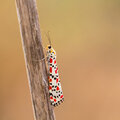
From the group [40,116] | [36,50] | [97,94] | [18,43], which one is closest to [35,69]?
[36,50]

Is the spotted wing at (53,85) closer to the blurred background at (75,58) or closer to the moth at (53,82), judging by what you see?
the moth at (53,82)

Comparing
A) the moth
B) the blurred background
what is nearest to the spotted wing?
the moth

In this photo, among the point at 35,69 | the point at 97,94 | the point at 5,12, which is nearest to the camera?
the point at 35,69

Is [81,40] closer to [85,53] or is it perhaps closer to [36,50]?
[85,53]

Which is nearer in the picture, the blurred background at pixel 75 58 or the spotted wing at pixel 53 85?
the spotted wing at pixel 53 85

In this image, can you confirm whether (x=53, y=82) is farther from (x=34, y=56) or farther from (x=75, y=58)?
(x=75, y=58)

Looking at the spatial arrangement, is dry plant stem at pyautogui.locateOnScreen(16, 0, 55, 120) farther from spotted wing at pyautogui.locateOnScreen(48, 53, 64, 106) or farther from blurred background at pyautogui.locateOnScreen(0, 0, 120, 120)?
blurred background at pyautogui.locateOnScreen(0, 0, 120, 120)

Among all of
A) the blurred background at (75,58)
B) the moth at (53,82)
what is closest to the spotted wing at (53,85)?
the moth at (53,82)
